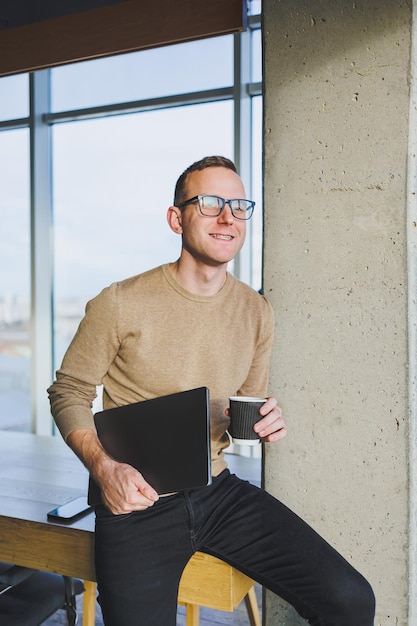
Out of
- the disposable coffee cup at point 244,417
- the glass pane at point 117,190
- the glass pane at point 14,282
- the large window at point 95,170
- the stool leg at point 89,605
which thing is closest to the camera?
the disposable coffee cup at point 244,417

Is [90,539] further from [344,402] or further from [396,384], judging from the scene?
[396,384]

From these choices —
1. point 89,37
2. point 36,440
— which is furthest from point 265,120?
point 36,440

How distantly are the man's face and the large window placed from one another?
2794 millimetres

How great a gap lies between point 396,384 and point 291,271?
0.39 metres

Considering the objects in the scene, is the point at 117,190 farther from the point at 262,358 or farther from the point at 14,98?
the point at 262,358

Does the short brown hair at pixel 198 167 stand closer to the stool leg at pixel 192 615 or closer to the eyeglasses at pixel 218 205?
the eyeglasses at pixel 218 205

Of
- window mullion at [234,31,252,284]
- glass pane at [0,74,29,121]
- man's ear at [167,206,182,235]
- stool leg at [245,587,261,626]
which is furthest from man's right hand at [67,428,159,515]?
glass pane at [0,74,29,121]

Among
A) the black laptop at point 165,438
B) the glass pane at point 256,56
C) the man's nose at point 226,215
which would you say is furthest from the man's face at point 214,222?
the glass pane at point 256,56

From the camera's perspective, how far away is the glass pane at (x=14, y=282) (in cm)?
512

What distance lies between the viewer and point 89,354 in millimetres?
1387

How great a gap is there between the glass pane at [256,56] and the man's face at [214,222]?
3.05 metres

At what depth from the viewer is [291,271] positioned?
155 centimetres

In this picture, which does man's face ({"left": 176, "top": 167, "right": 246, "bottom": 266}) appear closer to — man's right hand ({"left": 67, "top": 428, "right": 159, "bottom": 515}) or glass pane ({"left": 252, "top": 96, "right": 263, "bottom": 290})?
man's right hand ({"left": 67, "top": 428, "right": 159, "bottom": 515})

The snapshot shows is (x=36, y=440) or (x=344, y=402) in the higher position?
(x=344, y=402)
